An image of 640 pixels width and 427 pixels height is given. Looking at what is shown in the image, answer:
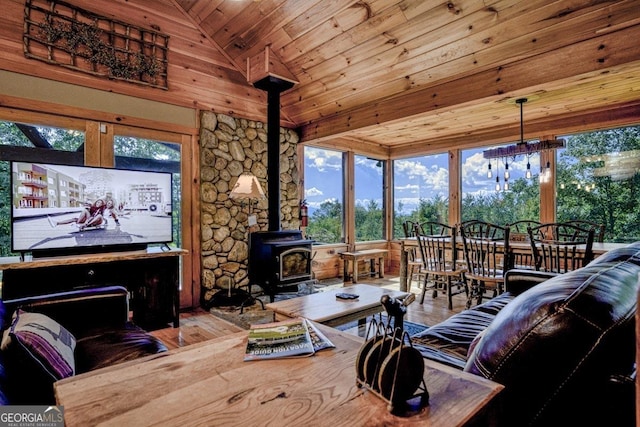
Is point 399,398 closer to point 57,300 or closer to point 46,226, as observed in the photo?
point 57,300

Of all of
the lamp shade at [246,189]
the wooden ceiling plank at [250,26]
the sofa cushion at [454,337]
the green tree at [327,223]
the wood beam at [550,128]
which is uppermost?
the wooden ceiling plank at [250,26]

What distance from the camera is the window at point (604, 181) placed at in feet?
14.1

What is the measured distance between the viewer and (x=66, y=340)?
5.62ft

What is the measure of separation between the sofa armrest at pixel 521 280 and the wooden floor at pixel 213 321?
3.18ft

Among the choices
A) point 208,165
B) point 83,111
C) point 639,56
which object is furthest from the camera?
point 208,165

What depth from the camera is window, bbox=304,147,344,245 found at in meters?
5.70

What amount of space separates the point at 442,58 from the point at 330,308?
8.79 ft

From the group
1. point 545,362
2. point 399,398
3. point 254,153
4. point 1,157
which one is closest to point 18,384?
point 399,398

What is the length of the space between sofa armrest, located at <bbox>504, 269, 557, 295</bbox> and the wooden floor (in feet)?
3.18

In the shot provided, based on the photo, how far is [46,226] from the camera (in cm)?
299

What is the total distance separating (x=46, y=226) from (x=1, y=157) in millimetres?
810

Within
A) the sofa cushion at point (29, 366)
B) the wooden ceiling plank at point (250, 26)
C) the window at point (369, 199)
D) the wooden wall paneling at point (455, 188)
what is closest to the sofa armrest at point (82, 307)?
the sofa cushion at point (29, 366)

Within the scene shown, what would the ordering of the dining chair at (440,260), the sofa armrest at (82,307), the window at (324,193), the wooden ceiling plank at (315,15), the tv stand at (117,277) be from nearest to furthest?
the sofa armrest at (82,307), the tv stand at (117,277), the wooden ceiling plank at (315,15), the dining chair at (440,260), the window at (324,193)

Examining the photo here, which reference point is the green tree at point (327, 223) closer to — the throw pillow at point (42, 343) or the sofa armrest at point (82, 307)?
the sofa armrest at point (82, 307)
